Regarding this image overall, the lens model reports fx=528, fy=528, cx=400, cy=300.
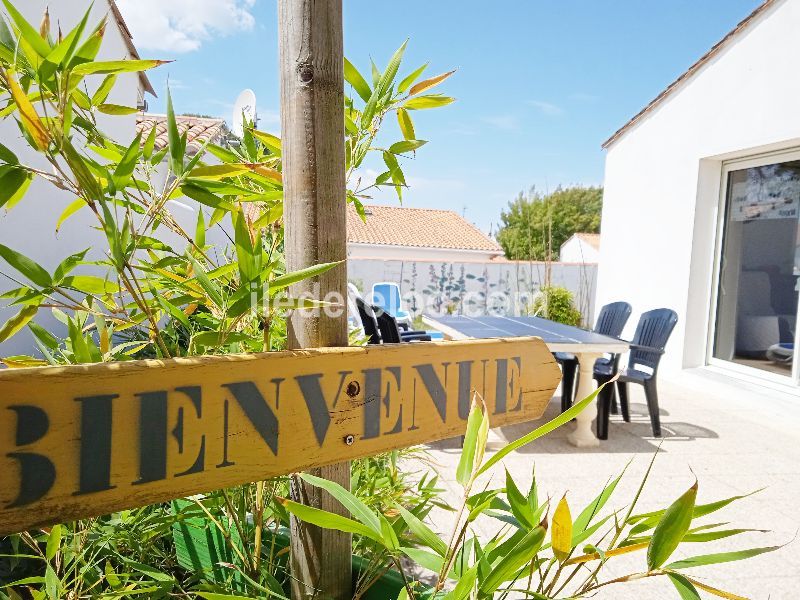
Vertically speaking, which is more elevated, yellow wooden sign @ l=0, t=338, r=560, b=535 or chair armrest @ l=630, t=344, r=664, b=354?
yellow wooden sign @ l=0, t=338, r=560, b=535

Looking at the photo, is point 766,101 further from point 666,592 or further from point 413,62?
point 413,62

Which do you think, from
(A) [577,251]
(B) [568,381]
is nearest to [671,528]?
(B) [568,381]

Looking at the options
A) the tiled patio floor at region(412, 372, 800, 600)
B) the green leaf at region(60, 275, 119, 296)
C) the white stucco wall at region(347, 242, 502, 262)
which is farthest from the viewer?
the white stucco wall at region(347, 242, 502, 262)

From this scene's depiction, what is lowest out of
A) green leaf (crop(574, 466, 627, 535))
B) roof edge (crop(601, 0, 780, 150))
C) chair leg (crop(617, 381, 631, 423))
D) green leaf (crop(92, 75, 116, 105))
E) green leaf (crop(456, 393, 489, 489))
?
chair leg (crop(617, 381, 631, 423))

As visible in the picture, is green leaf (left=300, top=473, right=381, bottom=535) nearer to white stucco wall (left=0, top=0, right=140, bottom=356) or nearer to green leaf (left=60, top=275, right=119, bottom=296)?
green leaf (left=60, top=275, right=119, bottom=296)

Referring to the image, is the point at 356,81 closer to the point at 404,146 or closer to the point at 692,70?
the point at 404,146

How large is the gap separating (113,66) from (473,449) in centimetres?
69

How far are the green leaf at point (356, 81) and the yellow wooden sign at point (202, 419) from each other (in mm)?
512

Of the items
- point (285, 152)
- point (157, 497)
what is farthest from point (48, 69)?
point (157, 497)

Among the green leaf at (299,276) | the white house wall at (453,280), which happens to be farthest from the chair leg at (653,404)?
the white house wall at (453,280)

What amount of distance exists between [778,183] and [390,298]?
18.8 feet

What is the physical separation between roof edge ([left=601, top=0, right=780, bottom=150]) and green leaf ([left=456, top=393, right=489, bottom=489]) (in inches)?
239

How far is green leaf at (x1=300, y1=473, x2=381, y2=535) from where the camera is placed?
67cm

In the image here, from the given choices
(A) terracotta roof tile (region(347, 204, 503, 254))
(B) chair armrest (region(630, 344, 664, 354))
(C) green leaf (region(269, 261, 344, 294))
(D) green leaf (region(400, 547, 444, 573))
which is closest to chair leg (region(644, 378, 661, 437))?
(B) chair armrest (region(630, 344, 664, 354))
